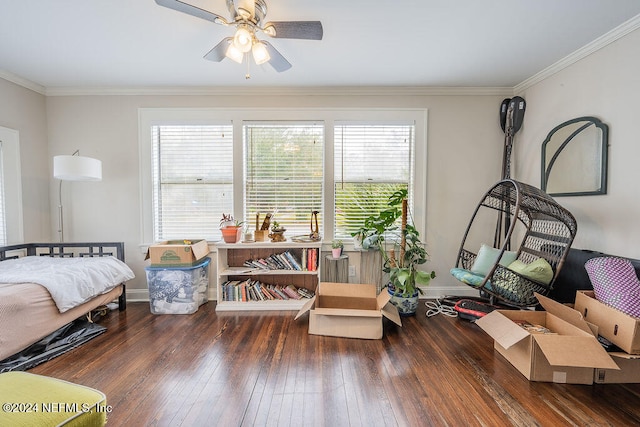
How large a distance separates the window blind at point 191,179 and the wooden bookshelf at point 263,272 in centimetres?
38

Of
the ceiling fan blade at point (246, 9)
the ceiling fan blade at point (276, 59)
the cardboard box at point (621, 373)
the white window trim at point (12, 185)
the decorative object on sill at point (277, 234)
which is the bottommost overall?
the cardboard box at point (621, 373)

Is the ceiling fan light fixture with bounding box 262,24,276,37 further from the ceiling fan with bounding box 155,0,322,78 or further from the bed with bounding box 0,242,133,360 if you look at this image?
the bed with bounding box 0,242,133,360

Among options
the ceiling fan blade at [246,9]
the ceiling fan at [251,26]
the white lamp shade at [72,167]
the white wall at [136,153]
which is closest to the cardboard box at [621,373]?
the white wall at [136,153]

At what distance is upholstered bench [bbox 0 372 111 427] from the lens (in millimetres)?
866

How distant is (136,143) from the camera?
3.04 metres

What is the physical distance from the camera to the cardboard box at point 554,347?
59.1 inches

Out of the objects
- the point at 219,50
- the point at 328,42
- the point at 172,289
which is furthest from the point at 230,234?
the point at 328,42

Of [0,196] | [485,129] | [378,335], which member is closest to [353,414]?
[378,335]

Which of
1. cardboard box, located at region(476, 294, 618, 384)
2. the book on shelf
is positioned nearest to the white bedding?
the book on shelf

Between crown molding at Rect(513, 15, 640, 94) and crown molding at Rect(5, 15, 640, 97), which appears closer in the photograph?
crown molding at Rect(513, 15, 640, 94)

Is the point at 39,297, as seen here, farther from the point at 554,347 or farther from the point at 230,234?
the point at 554,347

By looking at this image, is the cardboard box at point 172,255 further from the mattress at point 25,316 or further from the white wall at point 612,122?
the white wall at point 612,122

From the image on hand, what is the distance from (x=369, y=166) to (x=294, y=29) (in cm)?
176

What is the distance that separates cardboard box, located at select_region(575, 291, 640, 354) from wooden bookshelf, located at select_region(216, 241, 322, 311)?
2.14m
